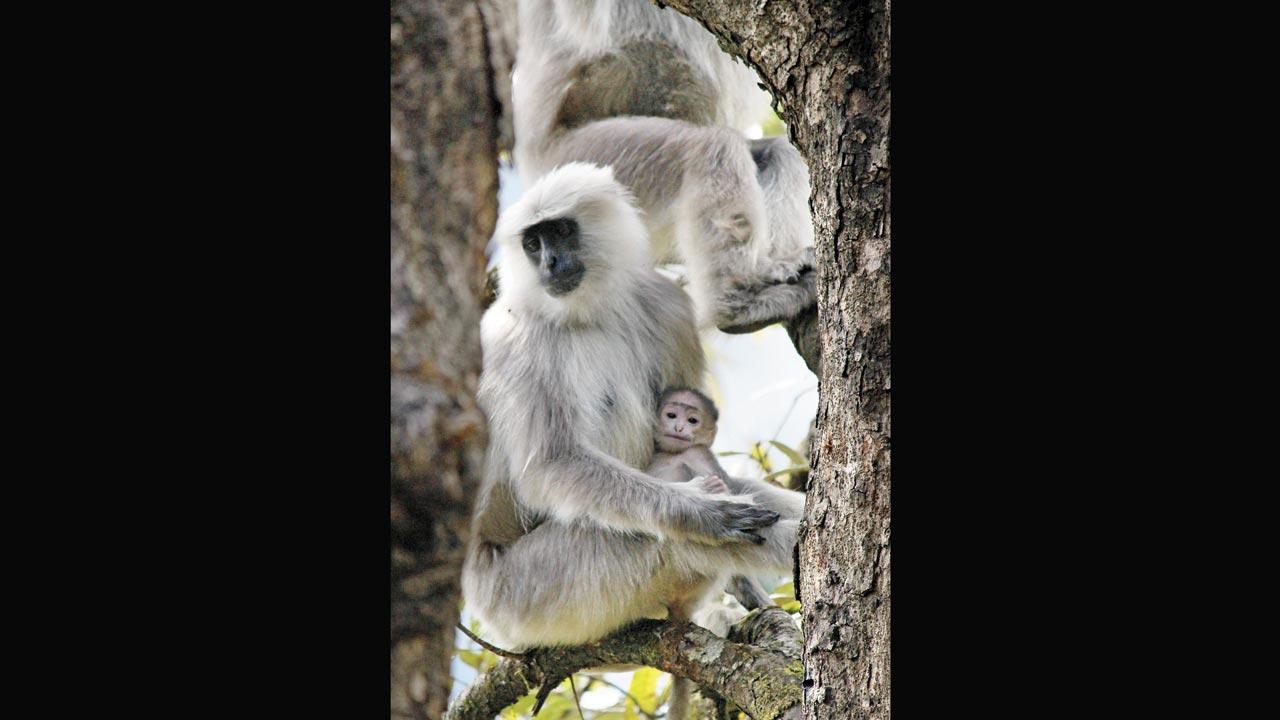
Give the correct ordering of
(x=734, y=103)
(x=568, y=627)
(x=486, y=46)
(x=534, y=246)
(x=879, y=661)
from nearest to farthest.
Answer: (x=879, y=661)
(x=486, y=46)
(x=534, y=246)
(x=568, y=627)
(x=734, y=103)

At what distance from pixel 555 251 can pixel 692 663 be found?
1.24m

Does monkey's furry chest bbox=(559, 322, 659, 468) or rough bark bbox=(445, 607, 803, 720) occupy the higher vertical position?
monkey's furry chest bbox=(559, 322, 659, 468)

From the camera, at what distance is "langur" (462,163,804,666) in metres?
3.37

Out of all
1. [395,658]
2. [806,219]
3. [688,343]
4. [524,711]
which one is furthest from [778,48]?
[524,711]

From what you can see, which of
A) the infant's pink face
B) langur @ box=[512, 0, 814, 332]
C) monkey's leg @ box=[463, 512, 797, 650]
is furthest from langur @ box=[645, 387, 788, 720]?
langur @ box=[512, 0, 814, 332]

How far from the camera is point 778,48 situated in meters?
2.87

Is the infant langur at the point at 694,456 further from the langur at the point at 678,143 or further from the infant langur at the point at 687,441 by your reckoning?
the langur at the point at 678,143

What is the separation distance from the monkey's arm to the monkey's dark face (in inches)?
20.8

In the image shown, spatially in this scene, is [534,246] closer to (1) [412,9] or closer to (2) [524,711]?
(1) [412,9]

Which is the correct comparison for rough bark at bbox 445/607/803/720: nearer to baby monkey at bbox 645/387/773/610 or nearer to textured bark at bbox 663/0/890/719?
baby monkey at bbox 645/387/773/610

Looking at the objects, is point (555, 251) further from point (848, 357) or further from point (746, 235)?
point (848, 357)

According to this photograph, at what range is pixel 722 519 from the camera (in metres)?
3.38

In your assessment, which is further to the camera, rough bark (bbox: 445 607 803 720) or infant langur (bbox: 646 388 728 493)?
infant langur (bbox: 646 388 728 493)

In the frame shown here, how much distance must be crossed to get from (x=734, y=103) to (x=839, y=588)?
191 cm
